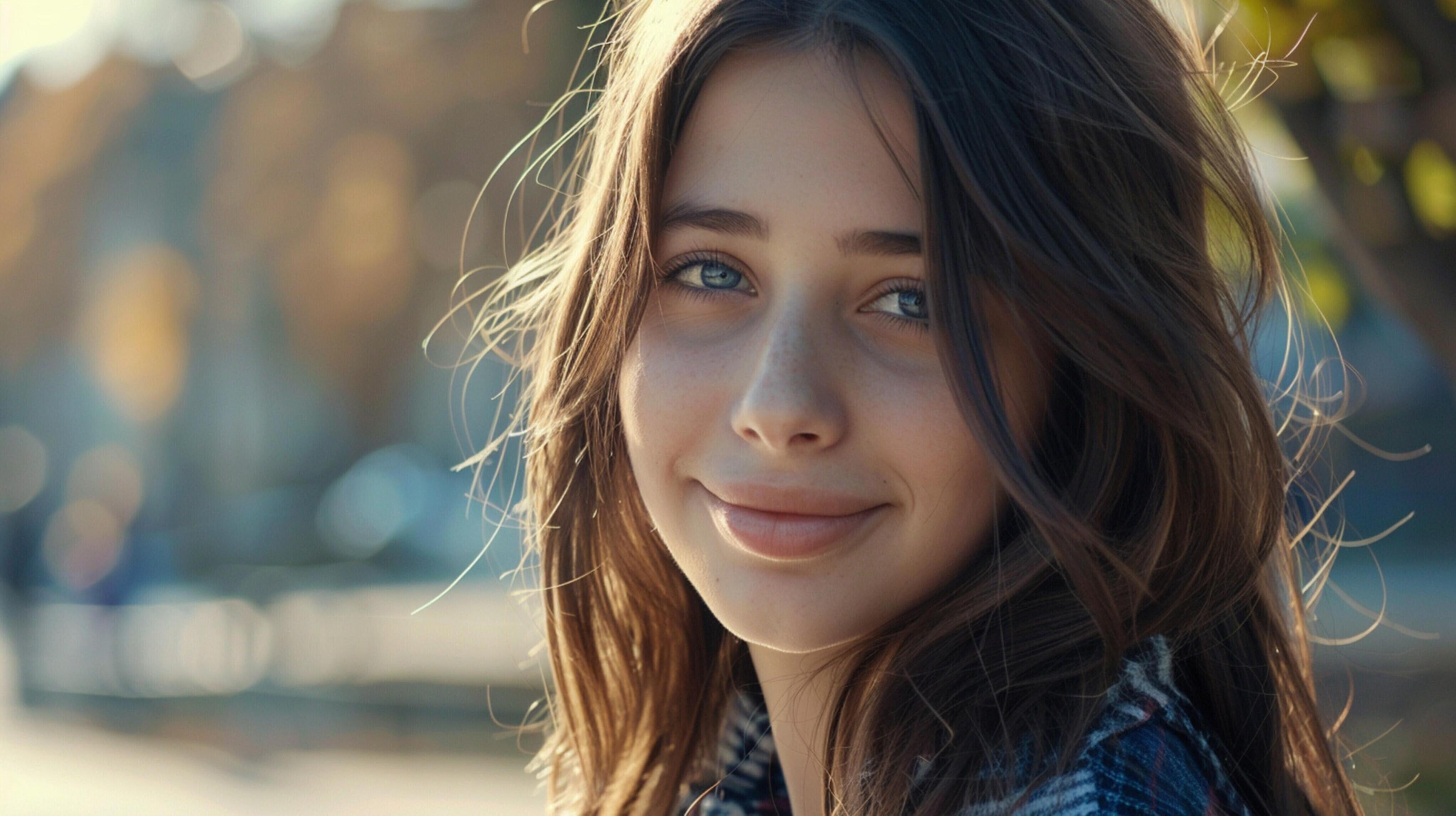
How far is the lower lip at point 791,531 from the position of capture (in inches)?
64.3

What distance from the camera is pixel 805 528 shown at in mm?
1638

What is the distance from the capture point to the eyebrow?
5.21 feet

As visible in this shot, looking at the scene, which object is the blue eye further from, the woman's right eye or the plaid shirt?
the plaid shirt

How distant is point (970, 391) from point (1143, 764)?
0.44 meters

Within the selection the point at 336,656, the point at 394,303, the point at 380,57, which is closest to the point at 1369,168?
the point at 336,656

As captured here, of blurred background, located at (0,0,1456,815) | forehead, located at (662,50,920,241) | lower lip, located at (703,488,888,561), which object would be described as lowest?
lower lip, located at (703,488,888,561)

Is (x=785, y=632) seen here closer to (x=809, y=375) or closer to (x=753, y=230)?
(x=809, y=375)

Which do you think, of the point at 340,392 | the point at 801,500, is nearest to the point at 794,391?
the point at 801,500

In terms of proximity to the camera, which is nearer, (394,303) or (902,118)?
(902,118)

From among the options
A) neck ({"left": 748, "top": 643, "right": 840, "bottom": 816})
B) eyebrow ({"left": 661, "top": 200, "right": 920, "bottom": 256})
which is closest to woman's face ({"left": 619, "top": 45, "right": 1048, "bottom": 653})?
eyebrow ({"left": 661, "top": 200, "right": 920, "bottom": 256})

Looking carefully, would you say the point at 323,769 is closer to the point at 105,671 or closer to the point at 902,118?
the point at 105,671

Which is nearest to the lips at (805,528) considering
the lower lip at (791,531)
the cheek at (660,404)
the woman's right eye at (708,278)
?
the lower lip at (791,531)

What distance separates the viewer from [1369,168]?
130 inches

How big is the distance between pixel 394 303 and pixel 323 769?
11549 mm
